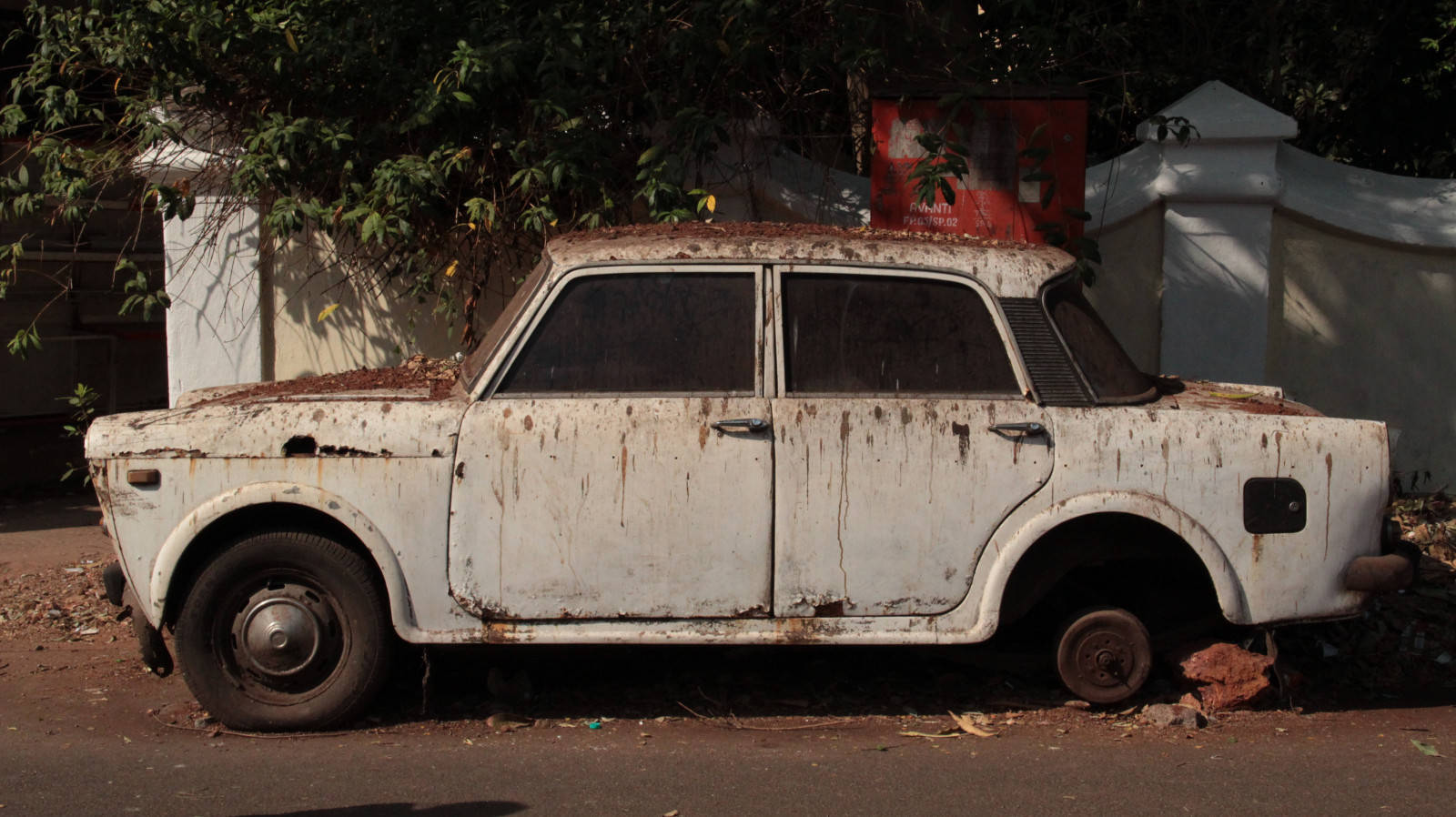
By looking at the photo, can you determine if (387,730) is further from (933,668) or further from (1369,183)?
(1369,183)

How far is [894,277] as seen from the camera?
4441 mm

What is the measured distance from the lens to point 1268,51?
935 cm

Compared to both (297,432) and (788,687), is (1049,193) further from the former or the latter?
(297,432)

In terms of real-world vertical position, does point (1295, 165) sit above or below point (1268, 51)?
below

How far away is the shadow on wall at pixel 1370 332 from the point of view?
279 inches

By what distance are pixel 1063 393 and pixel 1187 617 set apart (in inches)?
41.9

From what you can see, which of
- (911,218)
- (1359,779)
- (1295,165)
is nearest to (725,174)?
(911,218)

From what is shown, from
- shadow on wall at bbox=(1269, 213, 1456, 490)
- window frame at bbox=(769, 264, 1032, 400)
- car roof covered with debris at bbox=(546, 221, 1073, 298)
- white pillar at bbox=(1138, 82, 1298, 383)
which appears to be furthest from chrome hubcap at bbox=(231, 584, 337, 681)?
shadow on wall at bbox=(1269, 213, 1456, 490)

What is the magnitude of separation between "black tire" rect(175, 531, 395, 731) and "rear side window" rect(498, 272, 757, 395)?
2.83 ft

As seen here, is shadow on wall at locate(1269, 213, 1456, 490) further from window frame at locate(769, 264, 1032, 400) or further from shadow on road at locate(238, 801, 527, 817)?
shadow on road at locate(238, 801, 527, 817)

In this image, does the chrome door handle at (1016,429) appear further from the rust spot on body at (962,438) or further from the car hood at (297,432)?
the car hood at (297,432)

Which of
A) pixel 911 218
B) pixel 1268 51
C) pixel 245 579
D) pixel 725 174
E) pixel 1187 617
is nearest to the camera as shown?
pixel 245 579

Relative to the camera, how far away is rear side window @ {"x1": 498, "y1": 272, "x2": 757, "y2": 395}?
4316 millimetres

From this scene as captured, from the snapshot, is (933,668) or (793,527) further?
(933,668)
